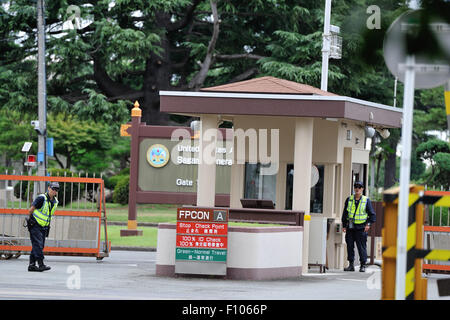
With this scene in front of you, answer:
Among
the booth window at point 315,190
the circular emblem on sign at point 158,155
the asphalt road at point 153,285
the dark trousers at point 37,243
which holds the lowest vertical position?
Answer: the asphalt road at point 153,285

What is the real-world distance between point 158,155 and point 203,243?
544 inches

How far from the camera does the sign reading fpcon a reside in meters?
16.4

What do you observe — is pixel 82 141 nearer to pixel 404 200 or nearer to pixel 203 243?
pixel 203 243

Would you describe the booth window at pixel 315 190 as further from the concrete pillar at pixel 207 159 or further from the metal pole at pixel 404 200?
the metal pole at pixel 404 200

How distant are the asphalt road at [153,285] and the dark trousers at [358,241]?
0.37 meters

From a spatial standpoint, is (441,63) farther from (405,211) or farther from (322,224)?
(322,224)

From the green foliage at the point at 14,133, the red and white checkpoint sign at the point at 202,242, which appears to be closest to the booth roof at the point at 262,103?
the red and white checkpoint sign at the point at 202,242

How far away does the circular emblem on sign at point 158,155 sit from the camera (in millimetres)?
29828

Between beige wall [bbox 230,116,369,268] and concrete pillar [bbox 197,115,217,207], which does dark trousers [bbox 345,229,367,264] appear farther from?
concrete pillar [bbox 197,115,217,207]

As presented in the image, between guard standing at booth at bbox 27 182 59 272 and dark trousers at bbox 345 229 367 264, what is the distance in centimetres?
582

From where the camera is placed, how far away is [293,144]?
19.8 m

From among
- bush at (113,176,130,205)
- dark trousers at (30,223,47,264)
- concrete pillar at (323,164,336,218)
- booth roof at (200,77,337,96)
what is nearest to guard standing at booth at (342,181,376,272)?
concrete pillar at (323,164,336,218)
